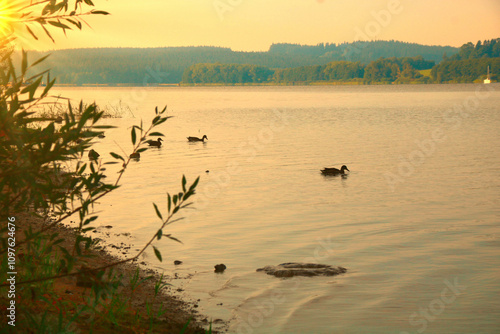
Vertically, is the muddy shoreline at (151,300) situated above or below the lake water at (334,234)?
above

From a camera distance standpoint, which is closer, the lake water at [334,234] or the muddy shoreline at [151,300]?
the muddy shoreline at [151,300]

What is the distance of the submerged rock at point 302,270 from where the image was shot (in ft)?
42.2

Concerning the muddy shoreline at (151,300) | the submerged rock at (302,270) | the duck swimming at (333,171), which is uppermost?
the muddy shoreline at (151,300)

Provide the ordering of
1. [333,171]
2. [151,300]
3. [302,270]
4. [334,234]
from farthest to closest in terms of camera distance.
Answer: [333,171] < [334,234] < [302,270] < [151,300]

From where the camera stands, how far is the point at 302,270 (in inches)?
511

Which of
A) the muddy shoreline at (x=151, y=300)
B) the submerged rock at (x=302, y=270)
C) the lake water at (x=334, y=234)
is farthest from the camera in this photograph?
the submerged rock at (x=302, y=270)

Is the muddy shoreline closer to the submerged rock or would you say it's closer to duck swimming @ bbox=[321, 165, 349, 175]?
the submerged rock

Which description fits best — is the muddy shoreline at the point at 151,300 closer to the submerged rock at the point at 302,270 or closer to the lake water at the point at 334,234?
the lake water at the point at 334,234

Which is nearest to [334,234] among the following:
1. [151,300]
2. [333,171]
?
[151,300]

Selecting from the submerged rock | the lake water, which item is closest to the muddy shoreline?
the lake water

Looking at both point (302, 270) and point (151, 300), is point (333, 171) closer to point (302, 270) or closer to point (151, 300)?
point (302, 270)

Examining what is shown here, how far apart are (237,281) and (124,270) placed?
2.47 metres

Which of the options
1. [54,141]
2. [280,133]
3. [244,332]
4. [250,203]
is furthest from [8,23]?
[280,133]

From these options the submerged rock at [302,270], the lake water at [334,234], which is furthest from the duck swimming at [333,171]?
the submerged rock at [302,270]
